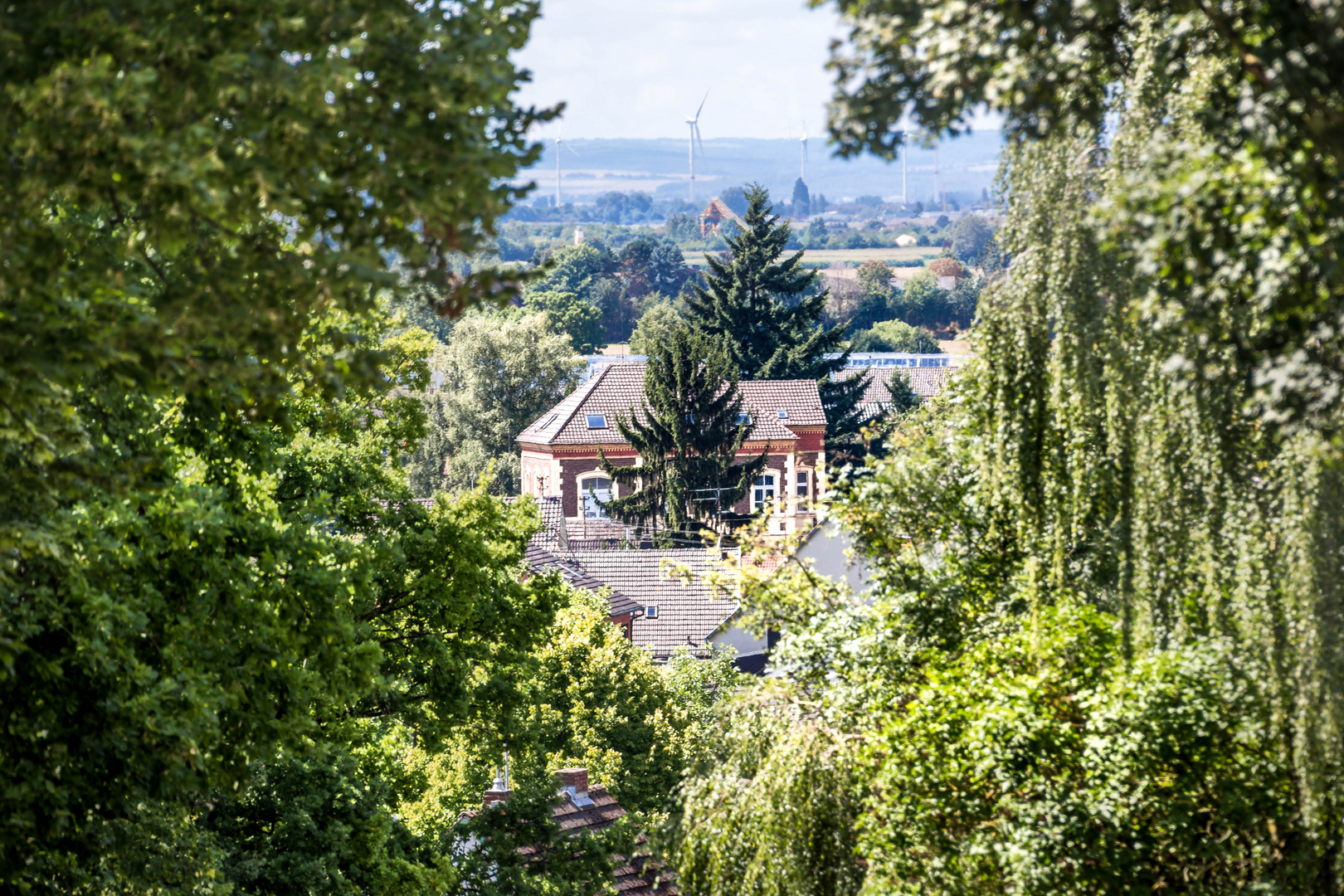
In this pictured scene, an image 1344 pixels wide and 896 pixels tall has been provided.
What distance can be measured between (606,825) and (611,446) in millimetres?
42563

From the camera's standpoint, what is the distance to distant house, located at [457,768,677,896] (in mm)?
23688

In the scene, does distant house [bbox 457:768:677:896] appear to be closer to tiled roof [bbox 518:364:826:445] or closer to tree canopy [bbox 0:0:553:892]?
tree canopy [bbox 0:0:553:892]

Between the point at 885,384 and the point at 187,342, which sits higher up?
the point at 187,342

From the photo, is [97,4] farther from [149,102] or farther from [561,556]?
[561,556]

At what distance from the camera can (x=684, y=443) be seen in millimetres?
59875

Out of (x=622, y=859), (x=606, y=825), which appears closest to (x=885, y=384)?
(x=606, y=825)

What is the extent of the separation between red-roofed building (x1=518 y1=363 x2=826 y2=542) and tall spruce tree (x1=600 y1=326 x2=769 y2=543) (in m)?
5.05

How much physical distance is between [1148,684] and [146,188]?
7.56m

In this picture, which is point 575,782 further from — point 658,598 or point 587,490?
point 587,490

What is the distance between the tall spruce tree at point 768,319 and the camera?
7181 centimetres

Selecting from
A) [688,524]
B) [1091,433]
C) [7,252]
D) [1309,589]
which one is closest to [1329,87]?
[1309,589]

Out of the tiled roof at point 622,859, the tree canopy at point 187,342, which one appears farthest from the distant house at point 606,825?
the tree canopy at point 187,342

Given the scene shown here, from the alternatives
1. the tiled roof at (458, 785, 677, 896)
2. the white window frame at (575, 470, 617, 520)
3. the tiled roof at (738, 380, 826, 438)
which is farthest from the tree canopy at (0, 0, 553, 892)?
the tiled roof at (738, 380, 826, 438)

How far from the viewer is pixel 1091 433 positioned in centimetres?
906
